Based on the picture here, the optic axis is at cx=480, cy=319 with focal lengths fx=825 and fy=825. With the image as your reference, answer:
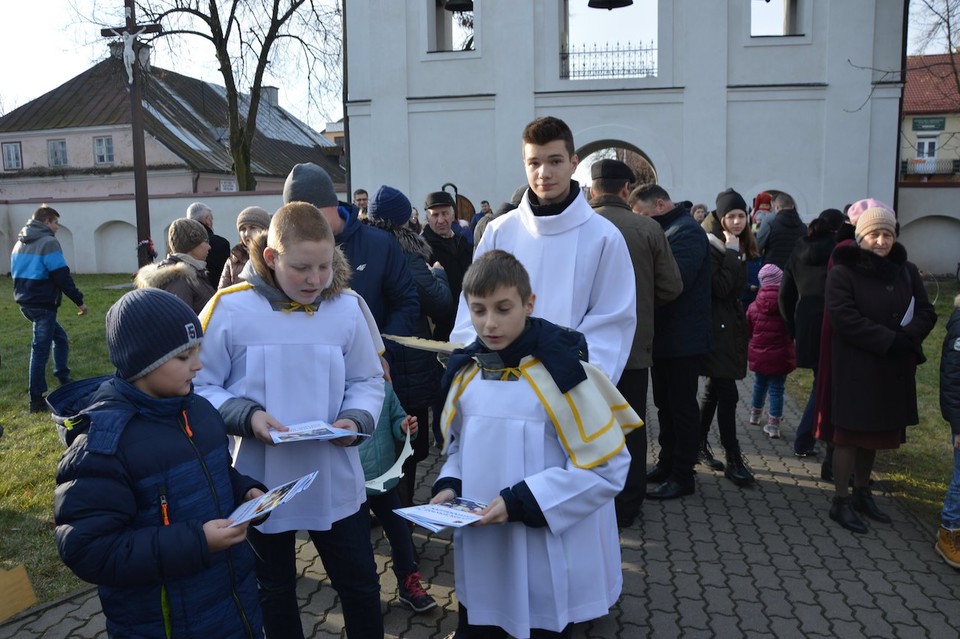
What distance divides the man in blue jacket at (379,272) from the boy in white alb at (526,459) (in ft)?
4.28

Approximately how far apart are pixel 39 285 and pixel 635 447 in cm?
657

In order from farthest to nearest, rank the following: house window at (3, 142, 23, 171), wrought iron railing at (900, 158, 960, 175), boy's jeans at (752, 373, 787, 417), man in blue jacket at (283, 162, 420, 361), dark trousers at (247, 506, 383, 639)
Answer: wrought iron railing at (900, 158, 960, 175) → house window at (3, 142, 23, 171) → boy's jeans at (752, 373, 787, 417) → man in blue jacket at (283, 162, 420, 361) → dark trousers at (247, 506, 383, 639)

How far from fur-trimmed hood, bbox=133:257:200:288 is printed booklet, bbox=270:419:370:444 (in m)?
1.89

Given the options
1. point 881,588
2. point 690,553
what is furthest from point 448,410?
point 881,588

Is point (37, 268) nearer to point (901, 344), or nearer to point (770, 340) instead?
point (770, 340)

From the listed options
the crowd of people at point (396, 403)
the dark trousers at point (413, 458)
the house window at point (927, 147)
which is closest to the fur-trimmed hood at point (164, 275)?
the crowd of people at point (396, 403)

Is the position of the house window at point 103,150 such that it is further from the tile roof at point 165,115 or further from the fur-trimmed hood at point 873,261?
the fur-trimmed hood at point 873,261

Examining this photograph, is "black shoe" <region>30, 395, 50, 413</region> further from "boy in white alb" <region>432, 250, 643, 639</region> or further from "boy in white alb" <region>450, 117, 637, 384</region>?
"boy in white alb" <region>432, 250, 643, 639</region>

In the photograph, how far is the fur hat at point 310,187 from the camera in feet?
12.2

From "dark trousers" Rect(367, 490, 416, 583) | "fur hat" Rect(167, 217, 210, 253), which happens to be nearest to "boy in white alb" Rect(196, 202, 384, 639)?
"dark trousers" Rect(367, 490, 416, 583)

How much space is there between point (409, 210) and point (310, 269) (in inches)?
86.9

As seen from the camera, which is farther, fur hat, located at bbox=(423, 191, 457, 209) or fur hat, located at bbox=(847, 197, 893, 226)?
fur hat, located at bbox=(423, 191, 457, 209)

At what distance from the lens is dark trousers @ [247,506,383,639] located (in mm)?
3016

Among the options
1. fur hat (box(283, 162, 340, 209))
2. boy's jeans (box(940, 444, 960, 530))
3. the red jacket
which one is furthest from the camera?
the red jacket
